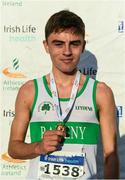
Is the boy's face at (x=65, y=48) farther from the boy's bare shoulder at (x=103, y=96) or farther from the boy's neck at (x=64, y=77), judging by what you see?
the boy's bare shoulder at (x=103, y=96)

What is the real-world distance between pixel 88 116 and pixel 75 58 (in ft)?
1.09

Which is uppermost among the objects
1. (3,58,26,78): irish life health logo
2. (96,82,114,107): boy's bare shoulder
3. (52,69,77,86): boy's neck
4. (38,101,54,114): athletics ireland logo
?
(52,69,77,86): boy's neck

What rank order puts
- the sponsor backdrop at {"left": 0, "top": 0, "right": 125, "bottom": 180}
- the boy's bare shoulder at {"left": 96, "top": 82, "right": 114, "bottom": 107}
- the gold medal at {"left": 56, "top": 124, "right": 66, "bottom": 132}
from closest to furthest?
the gold medal at {"left": 56, "top": 124, "right": 66, "bottom": 132}
the boy's bare shoulder at {"left": 96, "top": 82, "right": 114, "bottom": 107}
the sponsor backdrop at {"left": 0, "top": 0, "right": 125, "bottom": 180}

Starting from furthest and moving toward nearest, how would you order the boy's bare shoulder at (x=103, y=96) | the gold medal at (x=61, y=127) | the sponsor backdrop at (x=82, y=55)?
the sponsor backdrop at (x=82, y=55) → the boy's bare shoulder at (x=103, y=96) → the gold medal at (x=61, y=127)

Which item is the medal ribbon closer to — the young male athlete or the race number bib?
the young male athlete

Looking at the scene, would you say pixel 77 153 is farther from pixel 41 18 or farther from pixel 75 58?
Answer: pixel 41 18

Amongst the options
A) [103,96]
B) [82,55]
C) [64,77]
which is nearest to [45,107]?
[64,77]

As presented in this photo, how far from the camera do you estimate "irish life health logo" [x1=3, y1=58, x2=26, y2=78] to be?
406 cm

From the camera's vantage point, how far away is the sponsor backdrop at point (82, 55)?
4.02 m

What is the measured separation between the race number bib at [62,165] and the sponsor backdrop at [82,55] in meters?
1.72

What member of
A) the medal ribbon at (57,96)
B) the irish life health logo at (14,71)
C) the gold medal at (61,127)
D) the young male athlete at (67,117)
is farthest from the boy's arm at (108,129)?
the irish life health logo at (14,71)

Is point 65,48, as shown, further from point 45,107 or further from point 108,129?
point 108,129

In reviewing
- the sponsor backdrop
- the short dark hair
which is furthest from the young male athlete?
the sponsor backdrop

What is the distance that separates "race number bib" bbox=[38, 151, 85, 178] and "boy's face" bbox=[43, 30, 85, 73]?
0.48 m
